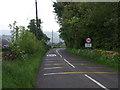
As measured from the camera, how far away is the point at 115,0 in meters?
23.3

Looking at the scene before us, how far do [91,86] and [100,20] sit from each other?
21626 millimetres

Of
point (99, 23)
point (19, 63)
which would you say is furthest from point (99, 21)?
point (19, 63)

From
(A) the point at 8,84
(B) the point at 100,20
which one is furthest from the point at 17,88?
(B) the point at 100,20

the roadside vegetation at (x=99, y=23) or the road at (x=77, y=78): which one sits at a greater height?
the roadside vegetation at (x=99, y=23)

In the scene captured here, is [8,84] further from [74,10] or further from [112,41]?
[74,10]

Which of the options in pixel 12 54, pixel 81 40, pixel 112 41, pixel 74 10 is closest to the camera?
pixel 12 54

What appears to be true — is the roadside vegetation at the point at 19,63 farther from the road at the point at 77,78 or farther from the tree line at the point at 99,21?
the tree line at the point at 99,21

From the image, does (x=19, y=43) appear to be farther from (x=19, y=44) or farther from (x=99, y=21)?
(x=99, y=21)

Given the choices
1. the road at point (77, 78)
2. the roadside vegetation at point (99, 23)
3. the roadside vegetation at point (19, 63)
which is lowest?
the road at point (77, 78)

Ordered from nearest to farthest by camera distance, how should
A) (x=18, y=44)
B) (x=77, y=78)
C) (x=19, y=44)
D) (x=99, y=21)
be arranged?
(x=77, y=78) → (x=18, y=44) → (x=19, y=44) → (x=99, y=21)

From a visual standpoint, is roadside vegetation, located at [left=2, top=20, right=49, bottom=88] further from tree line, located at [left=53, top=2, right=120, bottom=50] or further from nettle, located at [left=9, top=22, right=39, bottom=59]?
tree line, located at [left=53, top=2, right=120, bottom=50]

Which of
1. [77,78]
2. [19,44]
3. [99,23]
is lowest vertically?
[77,78]

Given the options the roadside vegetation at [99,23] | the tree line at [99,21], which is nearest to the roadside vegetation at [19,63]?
the roadside vegetation at [99,23]

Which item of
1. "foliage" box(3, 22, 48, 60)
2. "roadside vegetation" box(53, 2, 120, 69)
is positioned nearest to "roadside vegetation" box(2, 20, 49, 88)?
"foliage" box(3, 22, 48, 60)
